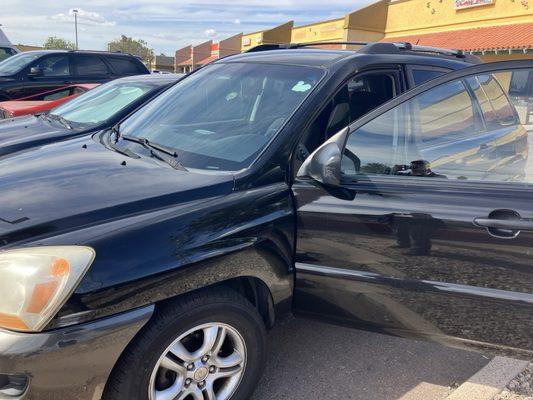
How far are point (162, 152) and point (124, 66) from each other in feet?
26.8

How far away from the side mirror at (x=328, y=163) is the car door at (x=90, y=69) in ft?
28.4

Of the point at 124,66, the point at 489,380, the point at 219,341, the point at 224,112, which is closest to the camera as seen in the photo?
the point at 219,341

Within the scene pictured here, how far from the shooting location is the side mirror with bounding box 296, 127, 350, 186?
228 cm

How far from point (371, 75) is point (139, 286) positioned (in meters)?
1.92

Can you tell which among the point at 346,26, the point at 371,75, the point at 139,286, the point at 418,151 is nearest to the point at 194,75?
the point at 371,75

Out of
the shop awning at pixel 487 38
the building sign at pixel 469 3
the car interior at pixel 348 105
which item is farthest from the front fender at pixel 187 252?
the building sign at pixel 469 3

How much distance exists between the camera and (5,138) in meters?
4.42

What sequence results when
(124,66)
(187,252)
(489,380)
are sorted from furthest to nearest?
(124,66) < (489,380) < (187,252)

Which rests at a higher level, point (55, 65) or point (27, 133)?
point (55, 65)

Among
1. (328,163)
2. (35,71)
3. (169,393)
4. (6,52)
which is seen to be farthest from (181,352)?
(6,52)

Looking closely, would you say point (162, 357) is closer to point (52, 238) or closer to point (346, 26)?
point (52, 238)

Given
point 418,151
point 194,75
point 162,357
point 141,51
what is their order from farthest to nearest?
point 141,51, point 194,75, point 418,151, point 162,357

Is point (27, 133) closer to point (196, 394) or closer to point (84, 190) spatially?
point (84, 190)

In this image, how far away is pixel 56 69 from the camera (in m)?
9.78
